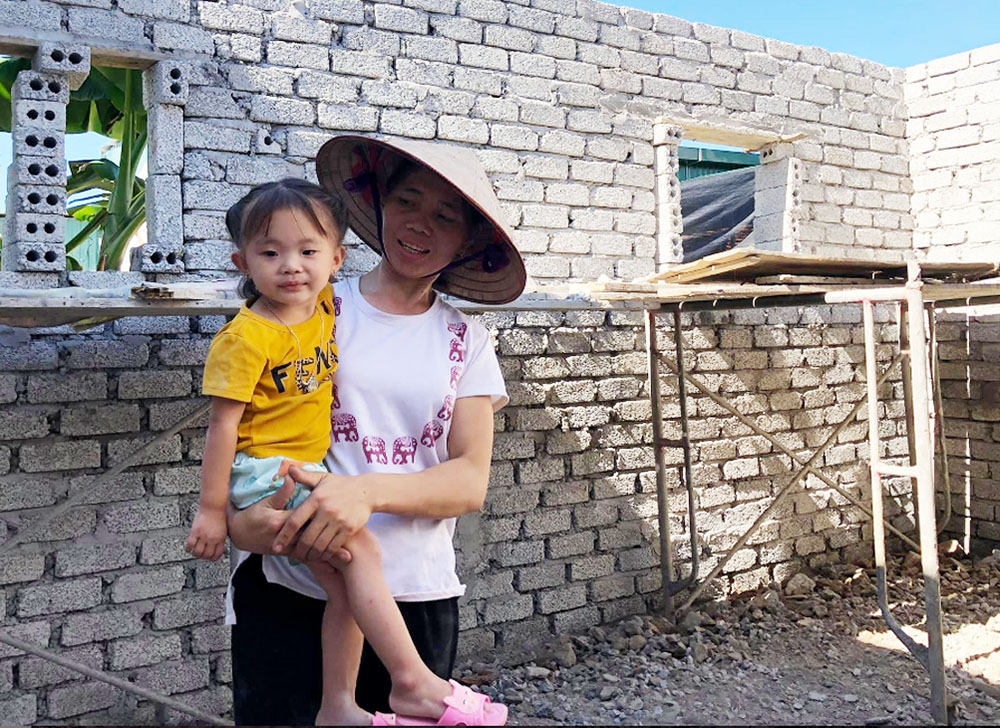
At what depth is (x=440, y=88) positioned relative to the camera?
5074mm

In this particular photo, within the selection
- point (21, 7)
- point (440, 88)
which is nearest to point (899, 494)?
point (440, 88)

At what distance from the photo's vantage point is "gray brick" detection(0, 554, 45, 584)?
397 centimetres

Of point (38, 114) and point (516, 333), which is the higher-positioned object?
point (38, 114)

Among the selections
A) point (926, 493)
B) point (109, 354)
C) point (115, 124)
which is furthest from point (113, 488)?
point (926, 493)

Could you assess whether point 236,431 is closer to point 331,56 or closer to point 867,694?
point 331,56

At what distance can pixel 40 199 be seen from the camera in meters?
4.00

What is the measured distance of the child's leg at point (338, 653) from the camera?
161 centimetres

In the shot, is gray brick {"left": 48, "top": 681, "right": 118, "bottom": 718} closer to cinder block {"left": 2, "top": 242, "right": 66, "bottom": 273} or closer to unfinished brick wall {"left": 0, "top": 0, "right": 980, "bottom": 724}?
unfinished brick wall {"left": 0, "top": 0, "right": 980, "bottom": 724}

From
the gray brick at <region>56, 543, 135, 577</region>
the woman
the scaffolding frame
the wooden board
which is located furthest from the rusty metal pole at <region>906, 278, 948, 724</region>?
the gray brick at <region>56, 543, 135, 577</region>

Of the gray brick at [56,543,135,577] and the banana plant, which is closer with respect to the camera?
the gray brick at [56,543,135,577]

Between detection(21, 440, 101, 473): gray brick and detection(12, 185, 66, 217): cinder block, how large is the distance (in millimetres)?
1015

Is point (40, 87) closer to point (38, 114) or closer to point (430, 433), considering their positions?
point (38, 114)

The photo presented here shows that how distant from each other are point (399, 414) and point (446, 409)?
0.09 metres

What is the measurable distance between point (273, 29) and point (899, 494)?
18.4ft
